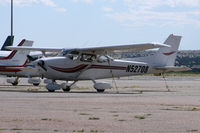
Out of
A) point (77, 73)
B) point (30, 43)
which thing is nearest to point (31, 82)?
point (30, 43)

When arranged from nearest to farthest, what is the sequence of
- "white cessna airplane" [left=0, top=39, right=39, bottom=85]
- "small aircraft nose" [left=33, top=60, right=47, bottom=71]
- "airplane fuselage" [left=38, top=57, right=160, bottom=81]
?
"small aircraft nose" [left=33, top=60, right=47, bottom=71]
"airplane fuselage" [left=38, top=57, right=160, bottom=81]
"white cessna airplane" [left=0, top=39, right=39, bottom=85]

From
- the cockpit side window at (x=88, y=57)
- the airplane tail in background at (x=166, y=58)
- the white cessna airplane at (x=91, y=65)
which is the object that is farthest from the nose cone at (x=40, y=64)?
the airplane tail in background at (x=166, y=58)

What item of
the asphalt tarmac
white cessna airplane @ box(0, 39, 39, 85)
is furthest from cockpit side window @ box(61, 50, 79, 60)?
the asphalt tarmac

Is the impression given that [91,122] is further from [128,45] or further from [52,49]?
[52,49]

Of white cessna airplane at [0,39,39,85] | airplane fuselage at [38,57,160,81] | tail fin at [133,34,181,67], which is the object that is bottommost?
white cessna airplane at [0,39,39,85]

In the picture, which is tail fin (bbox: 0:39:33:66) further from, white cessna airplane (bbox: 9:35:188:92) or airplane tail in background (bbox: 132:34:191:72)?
airplane tail in background (bbox: 132:34:191:72)

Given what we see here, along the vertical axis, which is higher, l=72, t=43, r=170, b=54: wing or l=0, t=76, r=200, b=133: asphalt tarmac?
l=72, t=43, r=170, b=54: wing

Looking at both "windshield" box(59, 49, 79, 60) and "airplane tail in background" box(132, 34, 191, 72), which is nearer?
"windshield" box(59, 49, 79, 60)

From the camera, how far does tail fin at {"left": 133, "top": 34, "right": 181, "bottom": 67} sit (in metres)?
25.1

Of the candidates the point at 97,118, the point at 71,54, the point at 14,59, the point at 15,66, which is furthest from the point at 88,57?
the point at 97,118

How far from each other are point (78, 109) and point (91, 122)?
8.90 feet

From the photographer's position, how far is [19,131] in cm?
865

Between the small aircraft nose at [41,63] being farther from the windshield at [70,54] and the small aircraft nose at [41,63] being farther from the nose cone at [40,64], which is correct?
the windshield at [70,54]

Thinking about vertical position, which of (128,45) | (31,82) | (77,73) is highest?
(128,45)
